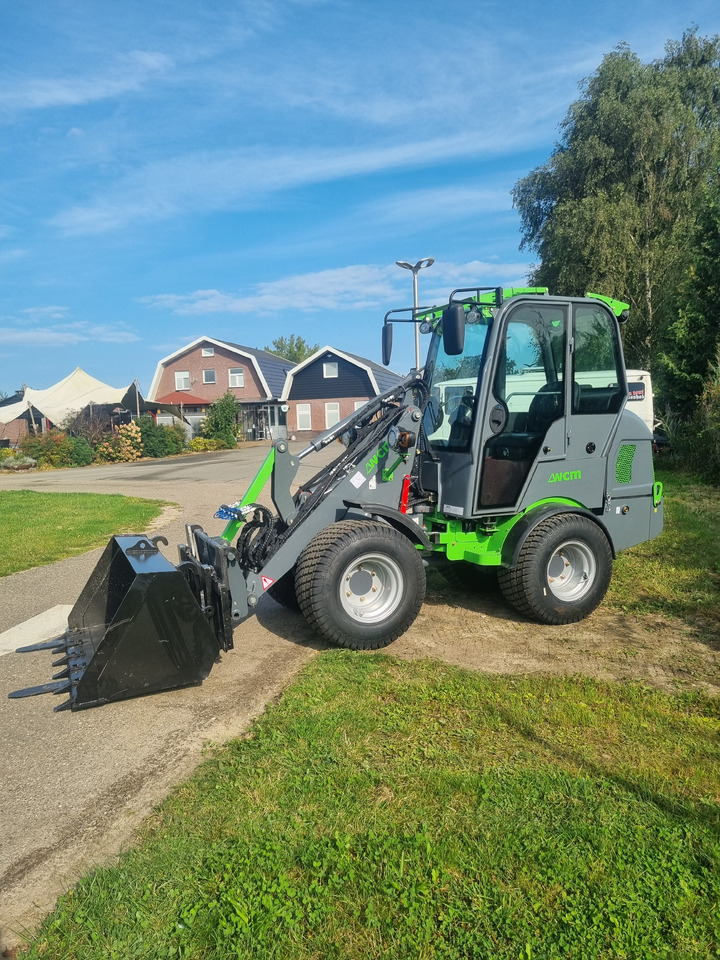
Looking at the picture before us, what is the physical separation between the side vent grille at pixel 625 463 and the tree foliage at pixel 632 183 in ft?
65.4

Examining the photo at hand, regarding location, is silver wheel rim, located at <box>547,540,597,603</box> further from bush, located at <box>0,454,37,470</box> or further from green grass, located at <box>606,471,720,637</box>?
bush, located at <box>0,454,37,470</box>

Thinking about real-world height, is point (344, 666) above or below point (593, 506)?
below

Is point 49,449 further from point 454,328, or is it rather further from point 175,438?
point 454,328

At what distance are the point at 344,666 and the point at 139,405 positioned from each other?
3219cm

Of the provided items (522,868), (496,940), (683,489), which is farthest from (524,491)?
(683,489)

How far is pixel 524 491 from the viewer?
5480mm

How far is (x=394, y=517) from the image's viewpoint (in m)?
5.09

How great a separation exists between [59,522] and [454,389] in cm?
812

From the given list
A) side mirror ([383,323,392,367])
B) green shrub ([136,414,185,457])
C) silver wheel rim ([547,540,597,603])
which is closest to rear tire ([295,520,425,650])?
silver wheel rim ([547,540,597,603])

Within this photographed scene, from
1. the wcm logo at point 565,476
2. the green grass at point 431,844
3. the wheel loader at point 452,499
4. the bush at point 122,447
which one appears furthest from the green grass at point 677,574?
the bush at point 122,447

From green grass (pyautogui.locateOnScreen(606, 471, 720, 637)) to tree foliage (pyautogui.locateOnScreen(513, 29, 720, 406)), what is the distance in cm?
1728

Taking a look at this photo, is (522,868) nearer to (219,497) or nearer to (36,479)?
(219,497)

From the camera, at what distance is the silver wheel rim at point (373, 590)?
488 cm

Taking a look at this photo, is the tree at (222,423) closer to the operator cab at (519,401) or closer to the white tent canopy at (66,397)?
the white tent canopy at (66,397)
